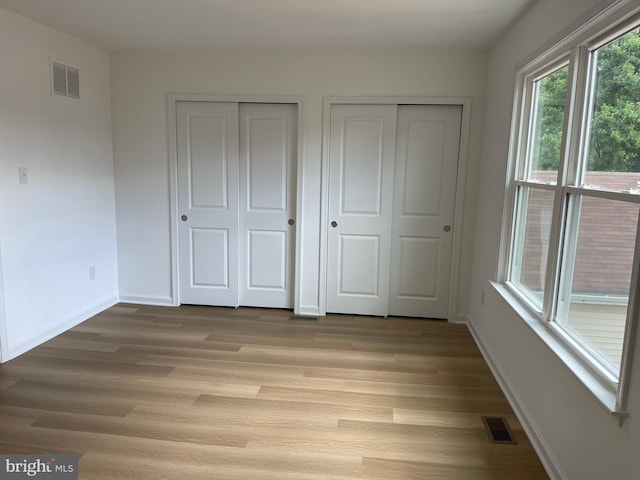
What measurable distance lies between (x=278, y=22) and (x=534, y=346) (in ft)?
8.90

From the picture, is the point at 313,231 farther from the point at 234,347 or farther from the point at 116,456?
the point at 116,456

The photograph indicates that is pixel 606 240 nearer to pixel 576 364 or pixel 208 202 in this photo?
pixel 576 364

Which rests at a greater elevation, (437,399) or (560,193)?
(560,193)

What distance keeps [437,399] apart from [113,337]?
2589mm

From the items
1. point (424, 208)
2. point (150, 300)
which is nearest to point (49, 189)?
point (150, 300)

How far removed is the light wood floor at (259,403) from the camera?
218 cm

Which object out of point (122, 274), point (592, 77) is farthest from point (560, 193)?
point (122, 274)

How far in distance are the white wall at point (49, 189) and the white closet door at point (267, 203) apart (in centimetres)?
131

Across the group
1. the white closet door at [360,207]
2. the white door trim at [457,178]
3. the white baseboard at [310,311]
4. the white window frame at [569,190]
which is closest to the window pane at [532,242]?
the white window frame at [569,190]

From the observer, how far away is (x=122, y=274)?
452 cm

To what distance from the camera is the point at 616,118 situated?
73.6 inches

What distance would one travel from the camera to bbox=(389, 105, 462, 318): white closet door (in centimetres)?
405

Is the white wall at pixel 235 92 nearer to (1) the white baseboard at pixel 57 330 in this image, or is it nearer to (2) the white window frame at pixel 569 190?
(1) the white baseboard at pixel 57 330


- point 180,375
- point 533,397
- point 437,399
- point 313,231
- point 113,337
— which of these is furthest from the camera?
point 313,231
